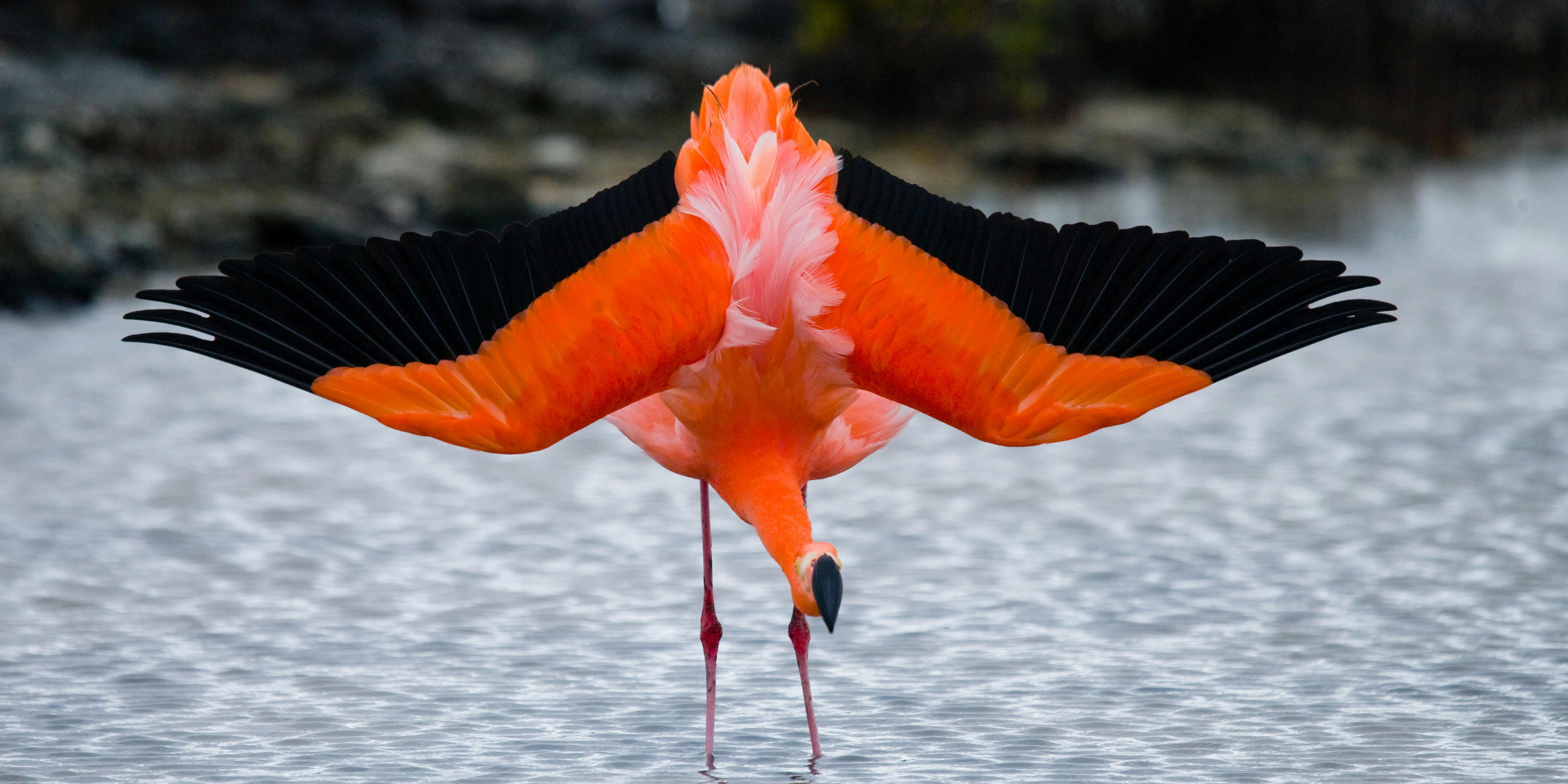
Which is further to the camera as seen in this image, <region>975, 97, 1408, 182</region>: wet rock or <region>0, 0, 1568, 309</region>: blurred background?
<region>975, 97, 1408, 182</region>: wet rock

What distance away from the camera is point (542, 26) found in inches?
908

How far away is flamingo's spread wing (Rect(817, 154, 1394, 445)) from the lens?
4086 mm

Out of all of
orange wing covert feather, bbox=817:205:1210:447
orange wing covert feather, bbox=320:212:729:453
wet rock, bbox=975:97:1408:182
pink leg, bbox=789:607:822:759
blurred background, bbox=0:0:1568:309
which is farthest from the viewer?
wet rock, bbox=975:97:1408:182

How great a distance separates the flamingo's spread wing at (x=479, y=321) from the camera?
12.7ft

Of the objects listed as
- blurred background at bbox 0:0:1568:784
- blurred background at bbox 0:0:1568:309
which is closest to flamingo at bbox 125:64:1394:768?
blurred background at bbox 0:0:1568:784

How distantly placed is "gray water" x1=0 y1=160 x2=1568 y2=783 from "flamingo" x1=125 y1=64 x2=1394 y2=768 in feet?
3.60

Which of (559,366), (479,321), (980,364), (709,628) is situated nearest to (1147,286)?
(980,364)

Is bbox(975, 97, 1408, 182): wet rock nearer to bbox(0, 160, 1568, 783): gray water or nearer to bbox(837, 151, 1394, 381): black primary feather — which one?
bbox(0, 160, 1568, 783): gray water

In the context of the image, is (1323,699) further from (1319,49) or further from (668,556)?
(1319,49)

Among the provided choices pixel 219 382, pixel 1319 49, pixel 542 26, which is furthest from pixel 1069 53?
pixel 219 382

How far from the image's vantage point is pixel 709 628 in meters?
5.19

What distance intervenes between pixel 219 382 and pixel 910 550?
5371 mm

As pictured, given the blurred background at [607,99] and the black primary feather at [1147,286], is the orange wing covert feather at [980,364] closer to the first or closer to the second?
the black primary feather at [1147,286]

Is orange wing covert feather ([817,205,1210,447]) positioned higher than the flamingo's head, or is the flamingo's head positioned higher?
orange wing covert feather ([817,205,1210,447])
